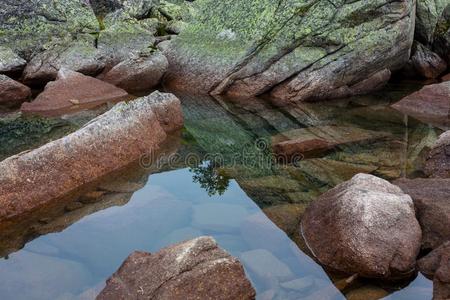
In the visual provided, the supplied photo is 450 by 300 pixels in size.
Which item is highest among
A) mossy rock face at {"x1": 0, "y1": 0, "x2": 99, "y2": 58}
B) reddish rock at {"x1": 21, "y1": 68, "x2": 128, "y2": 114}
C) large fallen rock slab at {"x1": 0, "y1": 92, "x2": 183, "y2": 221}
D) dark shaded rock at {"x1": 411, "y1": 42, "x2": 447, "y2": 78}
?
mossy rock face at {"x1": 0, "y1": 0, "x2": 99, "y2": 58}

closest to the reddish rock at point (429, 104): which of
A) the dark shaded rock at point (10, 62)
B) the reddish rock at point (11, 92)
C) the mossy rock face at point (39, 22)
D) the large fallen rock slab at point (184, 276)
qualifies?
the large fallen rock slab at point (184, 276)

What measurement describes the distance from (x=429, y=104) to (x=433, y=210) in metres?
8.64

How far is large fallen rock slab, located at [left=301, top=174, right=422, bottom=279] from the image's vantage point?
18.8 ft

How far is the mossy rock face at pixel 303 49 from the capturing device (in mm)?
15422

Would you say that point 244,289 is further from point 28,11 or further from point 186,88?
point 28,11

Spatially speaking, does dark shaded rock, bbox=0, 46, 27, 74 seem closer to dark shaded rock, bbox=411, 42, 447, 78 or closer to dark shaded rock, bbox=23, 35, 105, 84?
dark shaded rock, bbox=23, 35, 105, 84

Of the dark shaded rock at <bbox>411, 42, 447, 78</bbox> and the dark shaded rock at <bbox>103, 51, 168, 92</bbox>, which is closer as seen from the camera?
the dark shaded rock at <bbox>103, 51, 168, 92</bbox>

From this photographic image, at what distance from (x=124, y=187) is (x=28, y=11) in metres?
11.3

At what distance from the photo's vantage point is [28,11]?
1711cm

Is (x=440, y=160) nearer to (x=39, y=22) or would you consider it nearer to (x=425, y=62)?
(x=425, y=62)

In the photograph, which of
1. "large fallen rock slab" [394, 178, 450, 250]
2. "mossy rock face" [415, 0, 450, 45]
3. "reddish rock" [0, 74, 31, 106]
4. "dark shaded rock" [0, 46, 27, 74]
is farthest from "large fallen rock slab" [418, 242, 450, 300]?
"mossy rock face" [415, 0, 450, 45]

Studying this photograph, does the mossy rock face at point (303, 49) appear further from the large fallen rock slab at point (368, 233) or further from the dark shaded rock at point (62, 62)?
the large fallen rock slab at point (368, 233)

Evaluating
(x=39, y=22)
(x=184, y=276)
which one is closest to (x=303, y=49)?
(x=39, y=22)

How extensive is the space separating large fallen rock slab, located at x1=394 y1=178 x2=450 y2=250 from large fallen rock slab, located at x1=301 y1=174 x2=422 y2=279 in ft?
0.68
